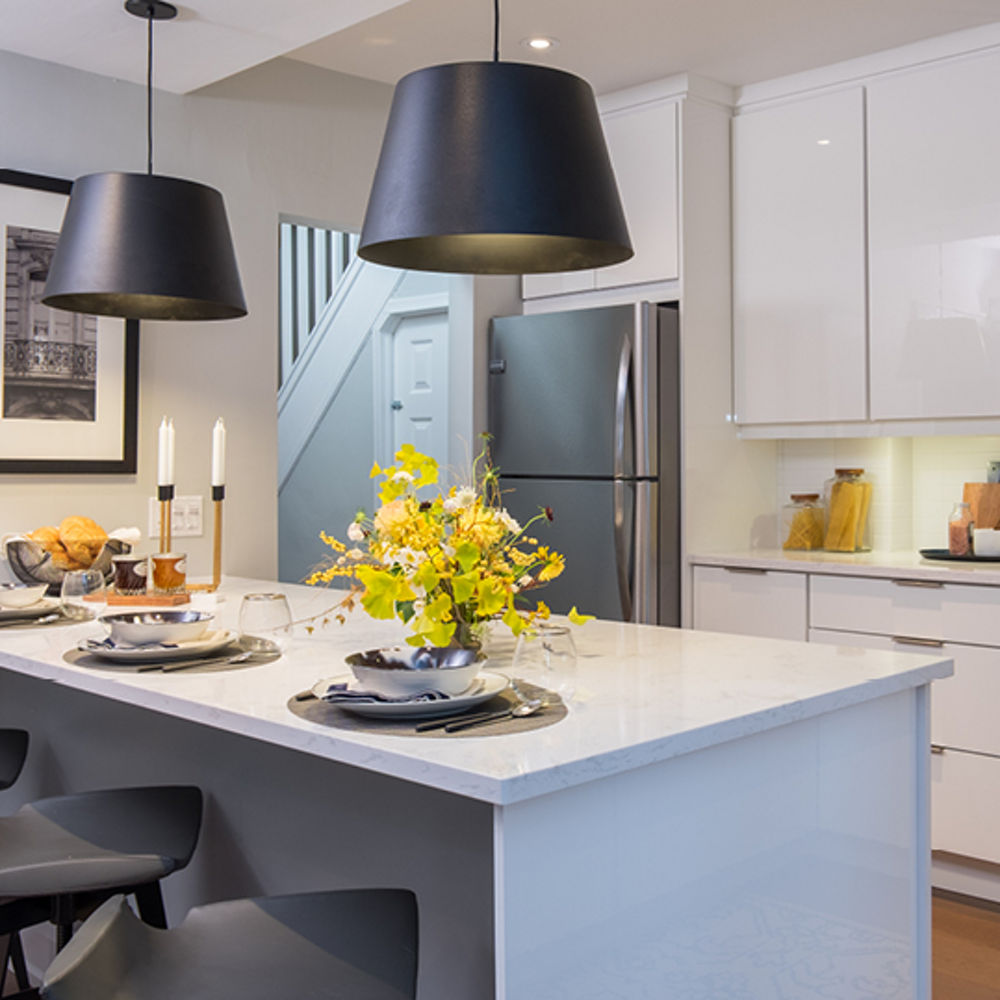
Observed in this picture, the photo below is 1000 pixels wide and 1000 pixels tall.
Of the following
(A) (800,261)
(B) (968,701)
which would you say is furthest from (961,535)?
(A) (800,261)

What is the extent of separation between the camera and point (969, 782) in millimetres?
3301

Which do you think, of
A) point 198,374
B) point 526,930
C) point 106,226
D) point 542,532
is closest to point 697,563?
point 542,532

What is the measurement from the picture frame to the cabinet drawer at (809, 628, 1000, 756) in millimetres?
2153

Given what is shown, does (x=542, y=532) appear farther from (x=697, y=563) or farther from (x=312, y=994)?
(x=312, y=994)

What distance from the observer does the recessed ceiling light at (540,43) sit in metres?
3.58

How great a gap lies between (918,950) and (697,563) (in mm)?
2084

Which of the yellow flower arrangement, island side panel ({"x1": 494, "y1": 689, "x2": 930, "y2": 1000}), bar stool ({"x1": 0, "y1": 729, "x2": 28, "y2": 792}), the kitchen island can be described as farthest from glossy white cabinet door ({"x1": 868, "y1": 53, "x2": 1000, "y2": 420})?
bar stool ({"x1": 0, "y1": 729, "x2": 28, "y2": 792})

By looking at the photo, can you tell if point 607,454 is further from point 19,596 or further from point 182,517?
point 19,596

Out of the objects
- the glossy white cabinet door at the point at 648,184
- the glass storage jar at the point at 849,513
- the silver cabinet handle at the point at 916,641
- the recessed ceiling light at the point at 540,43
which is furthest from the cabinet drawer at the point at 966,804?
the recessed ceiling light at the point at 540,43

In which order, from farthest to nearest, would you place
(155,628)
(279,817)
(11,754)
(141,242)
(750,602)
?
1. (750,602)
2. (11,754)
3. (141,242)
4. (279,817)
5. (155,628)

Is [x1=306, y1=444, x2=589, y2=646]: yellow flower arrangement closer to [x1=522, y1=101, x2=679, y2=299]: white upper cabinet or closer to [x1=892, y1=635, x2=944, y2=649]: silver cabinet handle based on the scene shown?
[x1=892, y1=635, x2=944, y2=649]: silver cabinet handle

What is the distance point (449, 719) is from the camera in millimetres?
1504

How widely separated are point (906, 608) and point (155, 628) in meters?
2.28

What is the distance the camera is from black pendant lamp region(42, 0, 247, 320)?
226 centimetres
